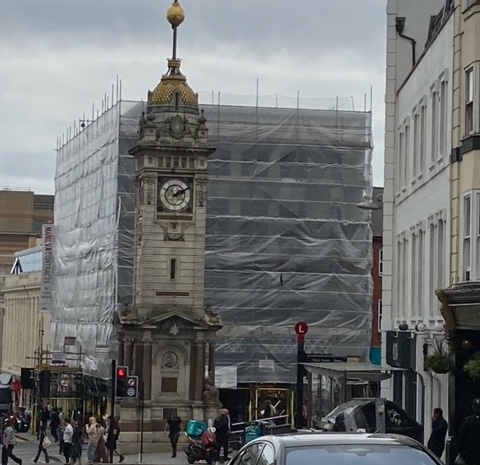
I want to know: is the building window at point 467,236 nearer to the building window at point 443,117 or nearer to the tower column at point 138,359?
the building window at point 443,117

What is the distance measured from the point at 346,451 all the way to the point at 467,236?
16764mm

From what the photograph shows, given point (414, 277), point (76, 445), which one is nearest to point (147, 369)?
point (76, 445)

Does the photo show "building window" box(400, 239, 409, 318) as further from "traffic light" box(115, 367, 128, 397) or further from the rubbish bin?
"traffic light" box(115, 367, 128, 397)

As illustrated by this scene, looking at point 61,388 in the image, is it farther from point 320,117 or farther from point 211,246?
point 320,117

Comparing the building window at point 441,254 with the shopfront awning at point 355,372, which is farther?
the shopfront awning at point 355,372

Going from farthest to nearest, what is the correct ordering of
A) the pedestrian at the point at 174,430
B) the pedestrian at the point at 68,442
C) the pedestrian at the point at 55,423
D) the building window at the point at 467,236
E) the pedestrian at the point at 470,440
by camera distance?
1. the pedestrian at the point at 55,423
2. the pedestrian at the point at 174,430
3. the pedestrian at the point at 68,442
4. the building window at the point at 467,236
5. the pedestrian at the point at 470,440

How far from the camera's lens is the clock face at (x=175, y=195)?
55.2 metres

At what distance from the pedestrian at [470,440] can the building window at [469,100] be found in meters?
7.37

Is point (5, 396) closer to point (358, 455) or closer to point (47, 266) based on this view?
point (47, 266)

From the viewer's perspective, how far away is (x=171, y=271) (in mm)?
55656

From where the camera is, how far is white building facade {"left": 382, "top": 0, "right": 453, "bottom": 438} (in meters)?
30.8

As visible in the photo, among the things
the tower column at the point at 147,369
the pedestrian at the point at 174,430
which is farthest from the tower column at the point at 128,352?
the pedestrian at the point at 174,430

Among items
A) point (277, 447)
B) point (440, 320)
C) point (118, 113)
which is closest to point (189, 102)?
point (118, 113)

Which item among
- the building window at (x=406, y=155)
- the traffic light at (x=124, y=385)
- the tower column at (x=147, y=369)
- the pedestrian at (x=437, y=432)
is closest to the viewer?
the pedestrian at (x=437, y=432)
